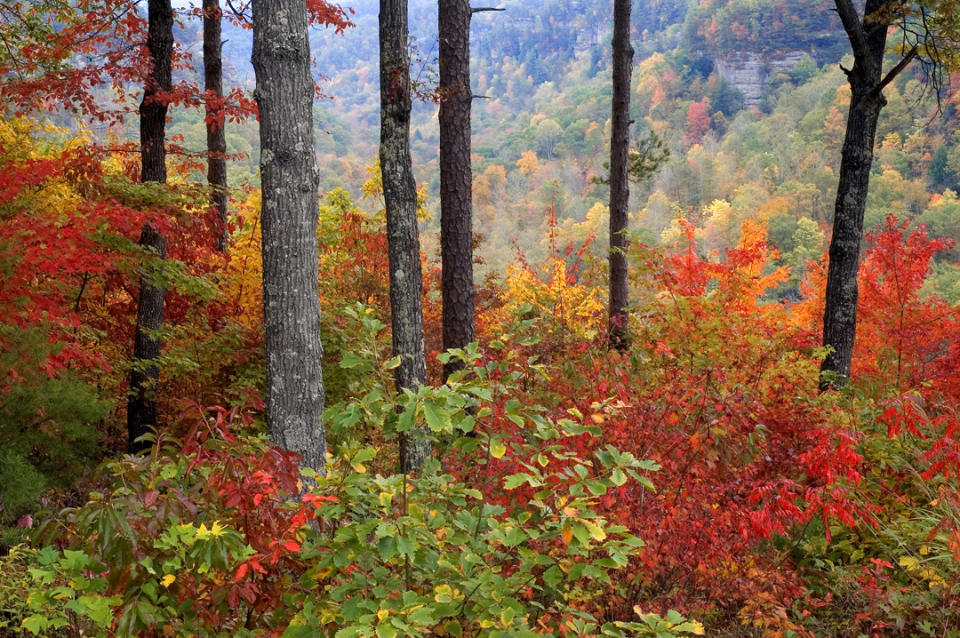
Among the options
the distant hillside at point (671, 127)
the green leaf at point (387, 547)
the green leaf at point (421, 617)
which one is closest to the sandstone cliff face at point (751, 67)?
the distant hillside at point (671, 127)

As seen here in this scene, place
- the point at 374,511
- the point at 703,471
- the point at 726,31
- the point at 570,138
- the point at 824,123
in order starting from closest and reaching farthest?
1. the point at 374,511
2. the point at 703,471
3. the point at 824,123
4. the point at 570,138
5. the point at 726,31

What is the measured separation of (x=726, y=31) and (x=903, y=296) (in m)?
99.3

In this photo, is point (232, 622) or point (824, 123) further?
point (824, 123)

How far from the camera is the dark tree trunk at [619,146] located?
9.24 meters

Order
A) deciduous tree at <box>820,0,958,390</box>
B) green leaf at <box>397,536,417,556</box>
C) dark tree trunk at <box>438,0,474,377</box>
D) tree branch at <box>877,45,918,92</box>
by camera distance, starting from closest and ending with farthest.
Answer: green leaf at <box>397,536,417,556</box>, tree branch at <box>877,45,918,92</box>, dark tree trunk at <box>438,0,474,377</box>, deciduous tree at <box>820,0,958,390</box>

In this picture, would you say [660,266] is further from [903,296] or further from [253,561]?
[253,561]

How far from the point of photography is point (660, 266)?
8.56 metres

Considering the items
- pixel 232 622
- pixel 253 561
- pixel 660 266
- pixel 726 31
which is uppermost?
pixel 726 31

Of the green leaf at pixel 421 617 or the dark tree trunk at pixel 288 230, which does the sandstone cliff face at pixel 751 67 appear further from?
the green leaf at pixel 421 617

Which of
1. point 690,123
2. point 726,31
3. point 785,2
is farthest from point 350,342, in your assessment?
point 785,2

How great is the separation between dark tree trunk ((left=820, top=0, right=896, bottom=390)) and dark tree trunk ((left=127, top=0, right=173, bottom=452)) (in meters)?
6.73

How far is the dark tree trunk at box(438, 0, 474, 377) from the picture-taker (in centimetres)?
605

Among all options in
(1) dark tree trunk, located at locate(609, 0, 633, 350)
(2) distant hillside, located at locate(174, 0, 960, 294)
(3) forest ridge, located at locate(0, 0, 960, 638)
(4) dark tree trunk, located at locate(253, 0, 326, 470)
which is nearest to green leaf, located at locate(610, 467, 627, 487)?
(3) forest ridge, located at locate(0, 0, 960, 638)

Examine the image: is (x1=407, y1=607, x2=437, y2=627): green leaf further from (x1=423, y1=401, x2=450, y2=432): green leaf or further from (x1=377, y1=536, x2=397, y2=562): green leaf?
(x1=423, y1=401, x2=450, y2=432): green leaf
